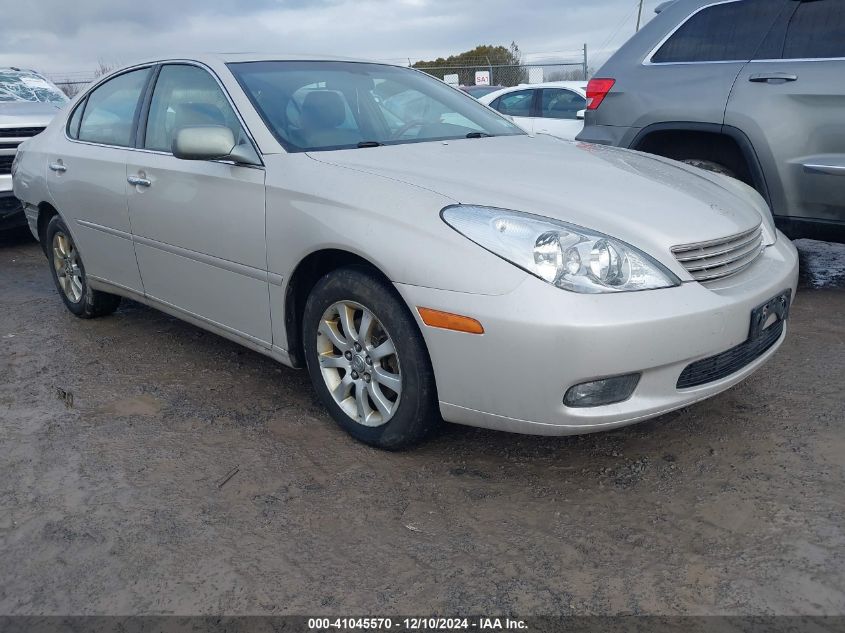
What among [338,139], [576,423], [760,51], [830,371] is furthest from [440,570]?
[760,51]

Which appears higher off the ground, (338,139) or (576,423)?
(338,139)

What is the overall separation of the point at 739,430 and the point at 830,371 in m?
0.85

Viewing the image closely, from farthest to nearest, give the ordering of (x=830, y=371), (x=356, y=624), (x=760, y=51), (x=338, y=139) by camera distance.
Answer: (x=760, y=51), (x=830, y=371), (x=338, y=139), (x=356, y=624)

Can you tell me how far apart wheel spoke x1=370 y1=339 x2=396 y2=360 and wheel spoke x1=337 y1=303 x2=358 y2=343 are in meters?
0.11

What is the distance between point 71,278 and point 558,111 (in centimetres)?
662

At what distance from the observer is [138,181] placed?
389 centimetres

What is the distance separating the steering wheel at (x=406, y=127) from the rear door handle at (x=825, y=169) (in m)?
2.27

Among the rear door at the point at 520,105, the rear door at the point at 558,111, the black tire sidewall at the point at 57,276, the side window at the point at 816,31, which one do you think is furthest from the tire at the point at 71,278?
the rear door at the point at 520,105

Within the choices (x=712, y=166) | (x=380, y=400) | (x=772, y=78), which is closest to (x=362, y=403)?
(x=380, y=400)

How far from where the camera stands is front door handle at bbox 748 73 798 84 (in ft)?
14.8

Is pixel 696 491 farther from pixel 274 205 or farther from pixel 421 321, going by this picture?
pixel 274 205

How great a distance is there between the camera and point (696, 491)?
8.86 ft

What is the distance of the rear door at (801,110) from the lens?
A: 437 cm

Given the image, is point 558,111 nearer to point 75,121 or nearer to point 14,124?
point 14,124
